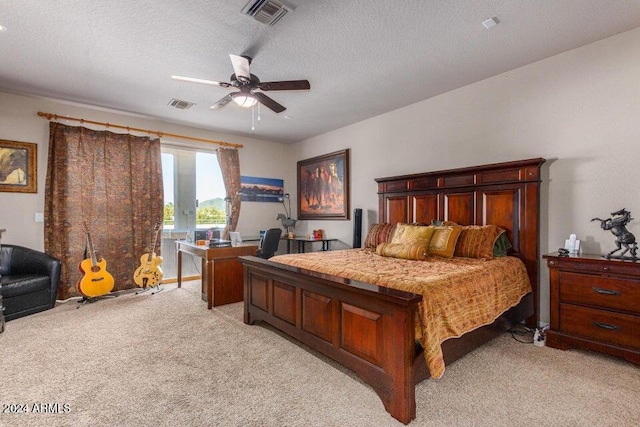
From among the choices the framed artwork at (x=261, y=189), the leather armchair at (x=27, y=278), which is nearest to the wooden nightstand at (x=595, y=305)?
the framed artwork at (x=261, y=189)

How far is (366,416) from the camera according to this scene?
5.89 ft

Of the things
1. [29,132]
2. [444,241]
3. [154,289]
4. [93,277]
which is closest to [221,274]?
[154,289]

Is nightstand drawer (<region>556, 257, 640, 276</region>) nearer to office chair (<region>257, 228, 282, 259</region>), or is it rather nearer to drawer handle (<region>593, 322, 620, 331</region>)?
drawer handle (<region>593, 322, 620, 331</region>)

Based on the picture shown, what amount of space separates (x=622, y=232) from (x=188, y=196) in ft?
18.8

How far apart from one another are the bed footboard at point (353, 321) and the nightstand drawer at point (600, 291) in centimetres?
175

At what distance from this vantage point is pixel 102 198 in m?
4.54

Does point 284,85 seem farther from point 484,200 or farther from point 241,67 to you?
point 484,200

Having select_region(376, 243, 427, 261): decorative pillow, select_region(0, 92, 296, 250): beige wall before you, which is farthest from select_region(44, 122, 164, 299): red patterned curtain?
select_region(376, 243, 427, 261): decorative pillow

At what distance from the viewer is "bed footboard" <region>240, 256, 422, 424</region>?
178 cm

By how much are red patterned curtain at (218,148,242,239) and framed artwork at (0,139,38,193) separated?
2588 mm

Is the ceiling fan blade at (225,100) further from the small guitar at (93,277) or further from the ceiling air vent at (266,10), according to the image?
the small guitar at (93,277)

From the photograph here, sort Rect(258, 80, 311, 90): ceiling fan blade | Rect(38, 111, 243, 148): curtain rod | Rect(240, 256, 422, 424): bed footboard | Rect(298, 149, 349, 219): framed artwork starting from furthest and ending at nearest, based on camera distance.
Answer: Rect(298, 149, 349, 219): framed artwork < Rect(38, 111, 243, 148): curtain rod < Rect(258, 80, 311, 90): ceiling fan blade < Rect(240, 256, 422, 424): bed footboard

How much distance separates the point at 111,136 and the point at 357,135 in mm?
3877

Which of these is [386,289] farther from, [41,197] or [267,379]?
[41,197]
